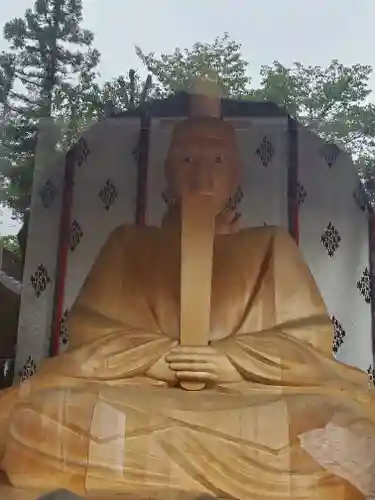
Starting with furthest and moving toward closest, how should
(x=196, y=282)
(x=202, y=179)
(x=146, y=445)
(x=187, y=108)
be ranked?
(x=187, y=108) → (x=202, y=179) → (x=196, y=282) → (x=146, y=445)

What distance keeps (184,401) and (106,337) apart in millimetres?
361

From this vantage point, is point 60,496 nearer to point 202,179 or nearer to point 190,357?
point 190,357

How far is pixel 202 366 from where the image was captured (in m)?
1.84

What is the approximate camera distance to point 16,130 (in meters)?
2.31

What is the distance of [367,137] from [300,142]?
27 cm

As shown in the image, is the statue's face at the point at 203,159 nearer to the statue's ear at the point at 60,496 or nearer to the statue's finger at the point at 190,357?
the statue's finger at the point at 190,357

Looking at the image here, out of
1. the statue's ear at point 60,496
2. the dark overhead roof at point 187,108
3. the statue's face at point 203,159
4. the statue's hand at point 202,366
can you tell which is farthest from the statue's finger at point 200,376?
the dark overhead roof at point 187,108

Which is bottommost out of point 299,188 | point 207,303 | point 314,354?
point 314,354

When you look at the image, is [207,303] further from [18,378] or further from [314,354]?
[18,378]

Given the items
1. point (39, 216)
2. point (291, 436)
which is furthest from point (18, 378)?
point (291, 436)

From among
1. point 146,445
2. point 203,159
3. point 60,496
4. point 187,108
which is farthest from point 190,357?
point 187,108

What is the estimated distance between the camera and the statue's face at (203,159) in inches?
88.4

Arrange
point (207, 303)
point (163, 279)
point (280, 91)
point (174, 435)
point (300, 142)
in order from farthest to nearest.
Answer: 1. point (300, 142)
2. point (280, 91)
3. point (163, 279)
4. point (207, 303)
5. point (174, 435)

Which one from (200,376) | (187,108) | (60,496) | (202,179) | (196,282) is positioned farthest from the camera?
(187,108)
